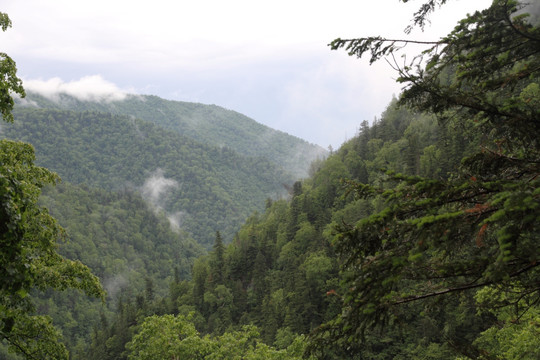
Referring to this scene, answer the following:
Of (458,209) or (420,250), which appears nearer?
(420,250)

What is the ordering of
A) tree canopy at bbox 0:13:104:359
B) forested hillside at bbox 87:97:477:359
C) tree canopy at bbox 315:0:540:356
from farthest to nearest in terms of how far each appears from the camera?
forested hillside at bbox 87:97:477:359
tree canopy at bbox 0:13:104:359
tree canopy at bbox 315:0:540:356

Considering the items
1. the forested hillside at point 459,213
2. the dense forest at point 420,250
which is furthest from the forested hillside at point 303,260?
the forested hillside at point 459,213

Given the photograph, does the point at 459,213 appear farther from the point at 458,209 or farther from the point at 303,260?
the point at 303,260

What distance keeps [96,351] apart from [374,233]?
74.5 metres

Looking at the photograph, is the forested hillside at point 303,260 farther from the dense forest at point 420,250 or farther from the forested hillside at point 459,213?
the forested hillside at point 459,213

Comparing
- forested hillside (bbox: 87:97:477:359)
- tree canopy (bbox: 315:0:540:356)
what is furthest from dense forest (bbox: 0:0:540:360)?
forested hillside (bbox: 87:97:477:359)

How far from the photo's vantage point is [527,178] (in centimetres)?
585

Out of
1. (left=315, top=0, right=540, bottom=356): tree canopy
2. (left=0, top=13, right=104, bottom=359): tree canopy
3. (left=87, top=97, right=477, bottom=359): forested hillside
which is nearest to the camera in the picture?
(left=315, top=0, right=540, bottom=356): tree canopy

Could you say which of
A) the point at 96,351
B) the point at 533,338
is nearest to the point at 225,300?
the point at 96,351

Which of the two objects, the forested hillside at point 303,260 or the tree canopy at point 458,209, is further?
the forested hillside at point 303,260

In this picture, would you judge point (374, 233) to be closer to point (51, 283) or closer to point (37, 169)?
point (51, 283)

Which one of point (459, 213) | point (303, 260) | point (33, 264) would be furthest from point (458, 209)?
point (303, 260)

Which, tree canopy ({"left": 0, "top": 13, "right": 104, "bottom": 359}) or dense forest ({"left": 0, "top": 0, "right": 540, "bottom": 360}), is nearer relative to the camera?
dense forest ({"left": 0, "top": 0, "right": 540, "bottom": 360})

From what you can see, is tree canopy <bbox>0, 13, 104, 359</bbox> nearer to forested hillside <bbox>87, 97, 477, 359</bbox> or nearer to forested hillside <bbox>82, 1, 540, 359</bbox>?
forested hillside <bbox>82, 1, 540, 359</bbox>
